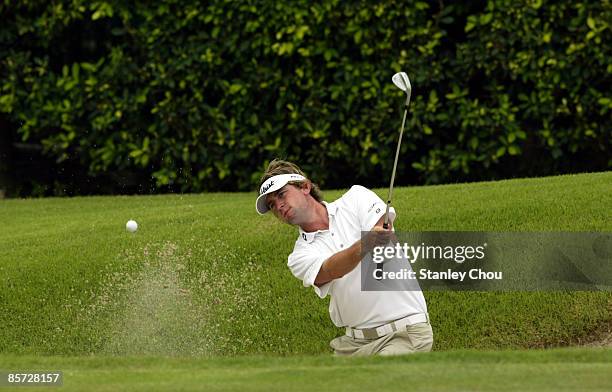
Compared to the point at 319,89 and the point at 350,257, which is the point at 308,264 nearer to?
the point at 350,257

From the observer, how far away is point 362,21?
10.7 meters

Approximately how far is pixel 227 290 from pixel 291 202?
2.49m

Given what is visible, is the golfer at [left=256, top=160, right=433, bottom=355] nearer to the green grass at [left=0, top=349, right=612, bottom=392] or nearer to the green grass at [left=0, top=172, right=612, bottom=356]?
the green grass at [left=0, top=349, right=612, bottom=392]

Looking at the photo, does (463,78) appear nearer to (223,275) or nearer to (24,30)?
(223,275)

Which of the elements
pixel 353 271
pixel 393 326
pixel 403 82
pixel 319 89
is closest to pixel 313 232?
pixel 353 271

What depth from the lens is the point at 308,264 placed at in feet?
19.0

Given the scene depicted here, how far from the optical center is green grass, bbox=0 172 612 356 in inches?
311

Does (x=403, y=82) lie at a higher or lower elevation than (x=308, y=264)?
higher

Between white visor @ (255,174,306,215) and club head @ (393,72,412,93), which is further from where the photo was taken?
club head @ (393,72,412,93)

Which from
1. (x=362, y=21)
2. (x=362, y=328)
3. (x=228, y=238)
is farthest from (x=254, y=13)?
(x=362, y=328)

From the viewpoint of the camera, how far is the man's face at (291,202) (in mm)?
5891

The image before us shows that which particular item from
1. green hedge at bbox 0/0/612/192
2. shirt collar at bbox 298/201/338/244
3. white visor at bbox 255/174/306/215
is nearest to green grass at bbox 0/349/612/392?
shirt collar at bbox 298/201/338/244

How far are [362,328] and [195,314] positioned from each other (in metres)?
2.47

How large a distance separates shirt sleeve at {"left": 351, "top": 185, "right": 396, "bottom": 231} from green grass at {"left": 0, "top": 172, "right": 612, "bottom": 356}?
213 centimetres
